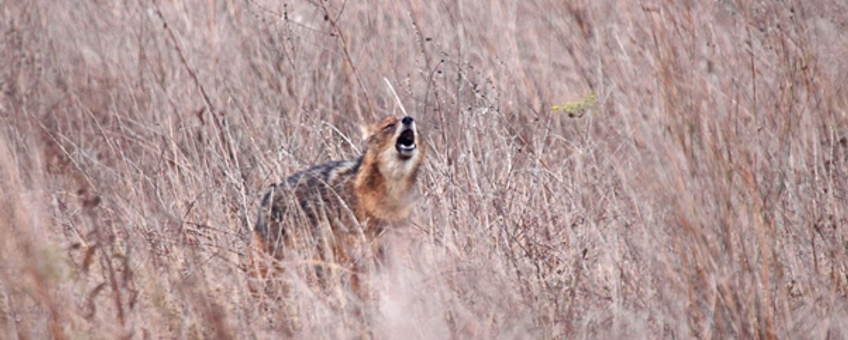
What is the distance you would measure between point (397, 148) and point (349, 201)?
0.38 m

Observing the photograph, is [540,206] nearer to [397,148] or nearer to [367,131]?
[397,148]

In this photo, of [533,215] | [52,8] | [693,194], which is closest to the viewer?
[693,194]

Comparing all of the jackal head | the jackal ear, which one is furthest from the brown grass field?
the jackal ear

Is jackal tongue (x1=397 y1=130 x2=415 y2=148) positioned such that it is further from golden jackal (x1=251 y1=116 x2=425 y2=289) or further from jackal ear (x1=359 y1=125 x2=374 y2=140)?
jackal ear (x1=359 y1=125 x2=374 y2=140)

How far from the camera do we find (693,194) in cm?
346

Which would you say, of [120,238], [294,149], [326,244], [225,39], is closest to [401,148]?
[294,149]

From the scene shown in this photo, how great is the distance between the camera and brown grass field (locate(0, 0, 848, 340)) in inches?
139

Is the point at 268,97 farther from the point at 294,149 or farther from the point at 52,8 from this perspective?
the point at 52,8

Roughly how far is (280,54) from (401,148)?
1.72 meters

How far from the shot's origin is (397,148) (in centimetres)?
605

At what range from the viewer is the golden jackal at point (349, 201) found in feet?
17.2

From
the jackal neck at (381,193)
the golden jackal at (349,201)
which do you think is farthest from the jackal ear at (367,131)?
the jackal neck at (381,193)

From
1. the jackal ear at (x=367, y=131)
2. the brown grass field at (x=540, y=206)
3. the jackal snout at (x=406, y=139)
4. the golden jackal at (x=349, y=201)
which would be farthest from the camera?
the jackal ear at (x=367, y=131)

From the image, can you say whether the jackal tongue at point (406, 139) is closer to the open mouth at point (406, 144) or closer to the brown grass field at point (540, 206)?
the open mouth at point (406, 144)
